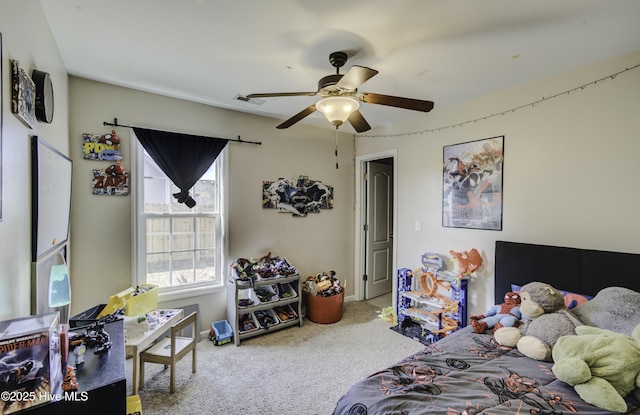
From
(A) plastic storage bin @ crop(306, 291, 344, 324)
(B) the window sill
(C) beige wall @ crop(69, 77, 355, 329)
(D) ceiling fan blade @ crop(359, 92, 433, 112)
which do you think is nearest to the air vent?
(C) beige wall @ crop(69, 77, 355, 329)

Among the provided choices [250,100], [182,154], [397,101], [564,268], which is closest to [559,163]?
[564,268]

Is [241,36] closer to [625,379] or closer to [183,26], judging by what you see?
[183,26]

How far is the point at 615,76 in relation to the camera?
2043mm

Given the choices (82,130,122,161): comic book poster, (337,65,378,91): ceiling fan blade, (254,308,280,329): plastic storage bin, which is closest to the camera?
(337,65,378,91): ceiling fan blade

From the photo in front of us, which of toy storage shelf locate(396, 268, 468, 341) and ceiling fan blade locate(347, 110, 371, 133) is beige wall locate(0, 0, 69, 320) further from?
toy storage shelf locate(396, 268, 468, 341)

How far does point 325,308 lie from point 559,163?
2719mm

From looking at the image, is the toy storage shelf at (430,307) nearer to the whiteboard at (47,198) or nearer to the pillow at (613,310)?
the pillow at (613,310)

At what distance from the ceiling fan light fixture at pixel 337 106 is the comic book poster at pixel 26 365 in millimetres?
1726

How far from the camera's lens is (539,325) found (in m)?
1.75

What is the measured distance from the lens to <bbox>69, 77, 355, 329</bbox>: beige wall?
2.49 m

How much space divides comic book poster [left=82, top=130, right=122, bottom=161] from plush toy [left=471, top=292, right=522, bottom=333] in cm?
334

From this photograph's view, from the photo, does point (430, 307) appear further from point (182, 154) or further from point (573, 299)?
point (182, 154)

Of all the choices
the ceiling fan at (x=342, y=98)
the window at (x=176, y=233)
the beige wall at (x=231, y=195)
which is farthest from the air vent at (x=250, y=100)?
the ceiling fan at (x=342, y=98)

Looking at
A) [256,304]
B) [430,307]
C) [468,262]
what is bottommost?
[430,307]
